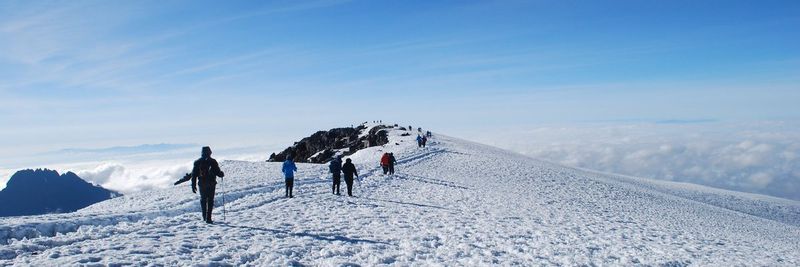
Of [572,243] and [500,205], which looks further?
[500,205]

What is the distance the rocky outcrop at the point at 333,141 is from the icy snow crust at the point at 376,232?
50.2 m

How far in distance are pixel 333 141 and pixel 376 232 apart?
8249 cm

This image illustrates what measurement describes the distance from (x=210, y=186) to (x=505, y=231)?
9.93 meters

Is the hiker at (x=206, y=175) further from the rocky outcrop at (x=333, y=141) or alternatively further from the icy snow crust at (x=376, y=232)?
the rocky outcrop at (x=333, y=141)

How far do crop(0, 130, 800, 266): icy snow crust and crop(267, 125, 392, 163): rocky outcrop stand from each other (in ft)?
165

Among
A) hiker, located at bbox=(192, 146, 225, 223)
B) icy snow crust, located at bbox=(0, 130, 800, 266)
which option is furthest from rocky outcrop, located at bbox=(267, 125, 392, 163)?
hiker, located at bbox=(192, 146, 225, 223)

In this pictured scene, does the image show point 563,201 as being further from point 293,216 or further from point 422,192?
point 293,216

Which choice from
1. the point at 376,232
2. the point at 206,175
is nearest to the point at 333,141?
the point at 206,175

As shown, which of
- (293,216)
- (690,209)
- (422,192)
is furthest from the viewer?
(690,209)

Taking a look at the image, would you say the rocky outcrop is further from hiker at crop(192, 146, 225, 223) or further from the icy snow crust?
hiker at crop(192, 146, 225, 223)

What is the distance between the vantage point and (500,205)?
26.1 m

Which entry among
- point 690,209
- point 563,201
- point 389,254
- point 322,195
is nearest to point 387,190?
point 322,195

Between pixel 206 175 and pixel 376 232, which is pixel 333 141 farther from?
pixel 376 232

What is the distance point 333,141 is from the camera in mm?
97562
